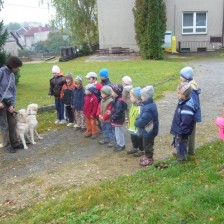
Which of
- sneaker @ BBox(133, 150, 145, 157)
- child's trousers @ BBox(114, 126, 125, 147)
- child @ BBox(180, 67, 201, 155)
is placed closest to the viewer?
child @ BBox(180, 67, 201, 155)

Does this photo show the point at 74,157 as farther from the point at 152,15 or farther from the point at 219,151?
the point at 152,15

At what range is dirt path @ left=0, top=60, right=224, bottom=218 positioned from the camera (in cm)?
562

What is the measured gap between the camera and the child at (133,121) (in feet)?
21.5

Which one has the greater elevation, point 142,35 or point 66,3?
point 66,3

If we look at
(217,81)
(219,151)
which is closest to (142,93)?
(219,151)

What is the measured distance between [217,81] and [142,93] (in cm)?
1025

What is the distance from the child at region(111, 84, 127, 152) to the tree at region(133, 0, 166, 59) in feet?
65.5

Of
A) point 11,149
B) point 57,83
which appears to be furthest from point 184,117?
point 57,83

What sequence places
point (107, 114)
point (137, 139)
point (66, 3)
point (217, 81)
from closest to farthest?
point (137, 139) < point (107, 114) < point (217, 81) < point (66, 3)

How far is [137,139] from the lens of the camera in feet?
22.5

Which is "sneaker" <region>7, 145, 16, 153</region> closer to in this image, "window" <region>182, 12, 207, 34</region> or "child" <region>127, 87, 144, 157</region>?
"child" <region>127, 87, 144, 157</region>

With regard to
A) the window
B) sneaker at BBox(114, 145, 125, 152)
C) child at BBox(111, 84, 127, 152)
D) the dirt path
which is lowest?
the dirt path

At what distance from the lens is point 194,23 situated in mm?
31297

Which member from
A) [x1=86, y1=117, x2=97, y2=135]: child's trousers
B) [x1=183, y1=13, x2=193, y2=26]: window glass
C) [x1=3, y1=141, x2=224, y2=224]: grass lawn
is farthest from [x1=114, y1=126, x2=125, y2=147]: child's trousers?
[x1=183, y1=13, x2=193, y2=26]: window glass
